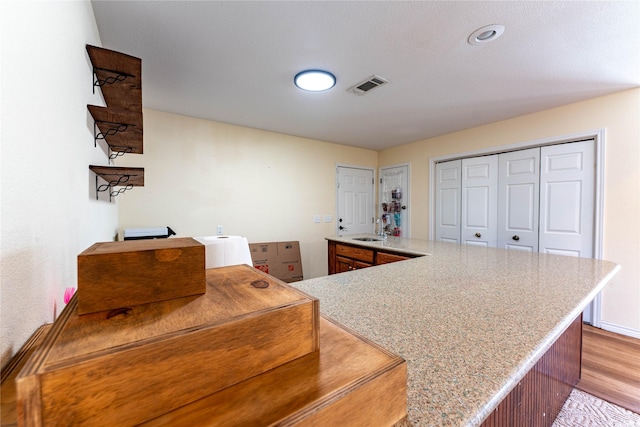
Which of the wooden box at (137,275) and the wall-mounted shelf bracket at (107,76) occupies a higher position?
the wall-mounted shelf bracket at (107,76)

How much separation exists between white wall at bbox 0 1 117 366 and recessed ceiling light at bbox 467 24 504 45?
2067 mm

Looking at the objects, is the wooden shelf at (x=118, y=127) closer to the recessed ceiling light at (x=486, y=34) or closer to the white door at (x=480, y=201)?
the recessed ceiling light at (x=486, y=34)

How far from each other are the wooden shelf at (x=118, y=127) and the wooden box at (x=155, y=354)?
119cm

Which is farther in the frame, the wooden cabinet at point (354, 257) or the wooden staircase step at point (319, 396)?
the wooden cabinet at point (354, 257)

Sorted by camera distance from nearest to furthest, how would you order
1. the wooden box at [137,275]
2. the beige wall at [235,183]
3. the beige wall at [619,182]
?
the wooden box at [137,275] < the beige wall at [619,182] < the beige wall at [235,183]

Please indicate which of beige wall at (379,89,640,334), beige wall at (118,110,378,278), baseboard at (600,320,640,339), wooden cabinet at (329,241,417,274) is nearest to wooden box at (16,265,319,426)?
wooden cabinet at (329,241,417,274)

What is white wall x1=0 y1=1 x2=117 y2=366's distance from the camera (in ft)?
1.65

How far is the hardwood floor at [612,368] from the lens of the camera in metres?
1.73

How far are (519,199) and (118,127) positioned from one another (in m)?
3.93

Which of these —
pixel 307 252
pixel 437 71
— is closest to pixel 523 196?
pixel 437 71

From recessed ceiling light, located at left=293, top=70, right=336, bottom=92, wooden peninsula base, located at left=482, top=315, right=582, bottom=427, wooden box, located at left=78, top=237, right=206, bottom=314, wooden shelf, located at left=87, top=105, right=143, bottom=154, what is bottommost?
wooden peninsula base, located at left=482, top=315, right=582, bottom=427

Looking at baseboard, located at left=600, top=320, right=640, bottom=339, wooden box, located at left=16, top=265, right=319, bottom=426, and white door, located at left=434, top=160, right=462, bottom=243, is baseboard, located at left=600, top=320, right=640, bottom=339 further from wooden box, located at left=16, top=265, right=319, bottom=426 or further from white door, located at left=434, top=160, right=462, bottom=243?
wooden box, located at left=16, top=265, right=319, bottom=426

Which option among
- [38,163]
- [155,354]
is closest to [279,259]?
[38,163]

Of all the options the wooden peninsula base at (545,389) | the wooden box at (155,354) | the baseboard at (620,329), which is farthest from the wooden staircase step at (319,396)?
A: the baseboard at (620,329)
